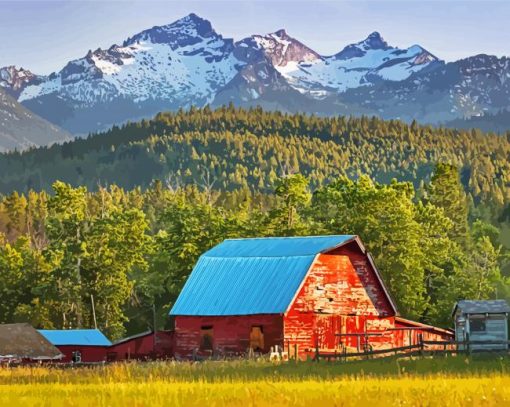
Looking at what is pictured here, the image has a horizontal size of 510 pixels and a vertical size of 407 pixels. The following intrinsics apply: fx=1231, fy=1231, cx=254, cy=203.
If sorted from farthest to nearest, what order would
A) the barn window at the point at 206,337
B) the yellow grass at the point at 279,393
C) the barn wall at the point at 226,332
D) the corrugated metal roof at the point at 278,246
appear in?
the corrugated metal roof at the point at 278,246 < the barn window at the point at 206,337 < the barn wall at the point at 226,332 < the yellow grass at the point at 279,393

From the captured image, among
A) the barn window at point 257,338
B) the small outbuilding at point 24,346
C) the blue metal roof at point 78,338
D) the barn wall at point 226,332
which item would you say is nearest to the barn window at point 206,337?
the barn wall at point 226,332

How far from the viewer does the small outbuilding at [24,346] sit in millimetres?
83312

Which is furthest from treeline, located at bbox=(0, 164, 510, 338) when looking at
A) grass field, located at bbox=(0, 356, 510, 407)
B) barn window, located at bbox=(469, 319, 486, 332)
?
grass field, located at bbox=(0, 356, 510, 407)

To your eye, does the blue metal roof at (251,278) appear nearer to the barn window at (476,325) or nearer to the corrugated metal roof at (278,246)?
the corrugated metal roof at (278,246)

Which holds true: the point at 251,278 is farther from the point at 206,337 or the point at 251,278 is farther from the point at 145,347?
the point at 145,347

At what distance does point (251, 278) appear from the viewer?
226ft

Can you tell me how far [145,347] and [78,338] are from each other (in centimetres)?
1333

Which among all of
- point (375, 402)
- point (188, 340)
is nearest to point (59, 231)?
point (188, 340)

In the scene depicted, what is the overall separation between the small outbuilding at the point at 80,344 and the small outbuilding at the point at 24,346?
7.89 ft

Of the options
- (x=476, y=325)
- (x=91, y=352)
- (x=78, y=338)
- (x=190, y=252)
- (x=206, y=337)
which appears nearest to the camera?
(x=206, y=337)

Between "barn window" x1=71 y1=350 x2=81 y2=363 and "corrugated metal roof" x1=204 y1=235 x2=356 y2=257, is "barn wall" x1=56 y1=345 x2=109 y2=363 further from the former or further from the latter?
"corrugated metal roof" x1=204 y1=235 x2=356 y2=257

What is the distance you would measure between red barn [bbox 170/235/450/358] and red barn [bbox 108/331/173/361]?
3406 mm

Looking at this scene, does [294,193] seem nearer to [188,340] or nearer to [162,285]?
[162,285]

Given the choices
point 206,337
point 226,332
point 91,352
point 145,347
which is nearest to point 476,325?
point 226,332
